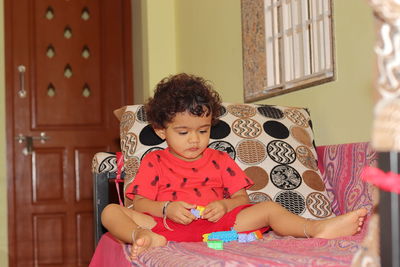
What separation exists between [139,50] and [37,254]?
158cm

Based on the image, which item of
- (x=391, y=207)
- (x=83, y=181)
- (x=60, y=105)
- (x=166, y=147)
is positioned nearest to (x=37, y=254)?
(x=83, y=181)

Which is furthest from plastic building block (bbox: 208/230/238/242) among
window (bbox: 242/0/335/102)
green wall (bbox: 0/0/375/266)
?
window (bbox: 242/0/335/102)

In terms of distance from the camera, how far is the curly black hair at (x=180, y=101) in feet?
7.43

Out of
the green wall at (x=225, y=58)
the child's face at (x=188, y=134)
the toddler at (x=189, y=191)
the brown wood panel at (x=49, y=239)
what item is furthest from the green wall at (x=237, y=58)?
the brown wood panel at (x=49, y=239)

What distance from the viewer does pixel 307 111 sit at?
2682 mm

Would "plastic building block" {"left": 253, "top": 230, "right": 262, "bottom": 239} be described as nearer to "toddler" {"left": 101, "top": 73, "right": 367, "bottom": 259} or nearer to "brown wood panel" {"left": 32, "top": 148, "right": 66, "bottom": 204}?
"toddler" {"left": 101, "top": 73, "right": 367, "bottom": 259}

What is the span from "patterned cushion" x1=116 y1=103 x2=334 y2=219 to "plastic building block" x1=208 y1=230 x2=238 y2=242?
41 centimetres

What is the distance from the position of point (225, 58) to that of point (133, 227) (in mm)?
1921

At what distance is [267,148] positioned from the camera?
2.49 meters

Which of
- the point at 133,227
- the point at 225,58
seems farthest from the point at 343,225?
the point at 225,58

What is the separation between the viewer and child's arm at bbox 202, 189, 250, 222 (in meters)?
2.05

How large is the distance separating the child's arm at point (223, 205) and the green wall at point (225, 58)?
53cm

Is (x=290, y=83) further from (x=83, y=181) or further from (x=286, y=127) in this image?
(x=83, y=181)

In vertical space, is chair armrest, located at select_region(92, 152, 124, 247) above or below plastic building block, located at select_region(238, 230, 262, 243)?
above
